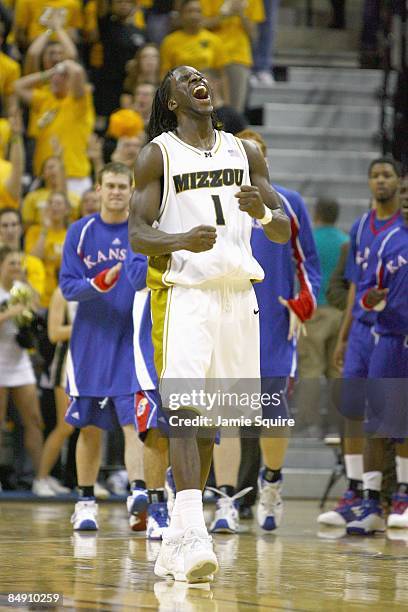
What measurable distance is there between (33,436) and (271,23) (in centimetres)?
617

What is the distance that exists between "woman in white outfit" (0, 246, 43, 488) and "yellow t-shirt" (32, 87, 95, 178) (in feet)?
8.41

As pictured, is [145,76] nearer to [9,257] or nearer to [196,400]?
[9,257]

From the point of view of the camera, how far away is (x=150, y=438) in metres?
7.09

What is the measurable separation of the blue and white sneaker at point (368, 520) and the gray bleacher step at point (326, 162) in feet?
20.7

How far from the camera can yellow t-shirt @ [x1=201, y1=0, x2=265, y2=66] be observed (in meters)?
14.1

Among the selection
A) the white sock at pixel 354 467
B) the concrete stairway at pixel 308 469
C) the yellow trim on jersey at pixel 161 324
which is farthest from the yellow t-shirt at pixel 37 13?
the yellow trim on jersey at pixel 161 324

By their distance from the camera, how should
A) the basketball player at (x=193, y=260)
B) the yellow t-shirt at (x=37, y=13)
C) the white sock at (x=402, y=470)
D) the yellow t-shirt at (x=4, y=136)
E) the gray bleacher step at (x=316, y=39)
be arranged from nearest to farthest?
the basketball player at (x=193, y=260)
the white sock at (x=402, y=470)
the yellow t-shirt at (x=4, y=136)
the yellow t-shirt at (x=37, y=13)
the gray bleacher step at (x=316, y=39)

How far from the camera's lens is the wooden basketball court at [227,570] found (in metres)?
4.71

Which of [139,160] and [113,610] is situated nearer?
[113,610]

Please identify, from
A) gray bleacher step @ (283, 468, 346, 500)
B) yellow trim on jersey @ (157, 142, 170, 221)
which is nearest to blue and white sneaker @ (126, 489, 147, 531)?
yellow trim on jersey @ (157, 142, 170, 221)

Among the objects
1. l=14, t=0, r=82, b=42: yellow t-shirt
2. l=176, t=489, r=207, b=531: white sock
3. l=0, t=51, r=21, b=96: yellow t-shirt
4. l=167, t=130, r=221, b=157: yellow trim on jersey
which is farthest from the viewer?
l=14, t=0, r=82, b=42: yellow t-shirt

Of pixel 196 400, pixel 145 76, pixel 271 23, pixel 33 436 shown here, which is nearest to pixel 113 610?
pixel 196 400

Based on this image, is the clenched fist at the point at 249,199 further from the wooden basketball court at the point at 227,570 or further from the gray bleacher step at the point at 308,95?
the gray bleacher step at the point at 308,95

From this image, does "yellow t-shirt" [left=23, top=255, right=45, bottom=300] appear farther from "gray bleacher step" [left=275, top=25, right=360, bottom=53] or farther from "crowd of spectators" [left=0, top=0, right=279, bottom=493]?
"gray bleacher step" [left=275, top=25, right=360, bottom=53]
